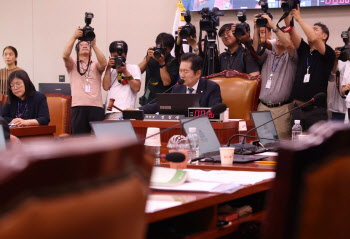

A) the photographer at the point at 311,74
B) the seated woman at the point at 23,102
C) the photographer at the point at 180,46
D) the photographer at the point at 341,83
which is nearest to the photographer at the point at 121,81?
the photographer at the point at 180,46

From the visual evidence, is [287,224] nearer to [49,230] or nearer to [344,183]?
[344,183]

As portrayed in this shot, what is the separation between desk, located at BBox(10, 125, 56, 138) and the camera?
13.7 feet

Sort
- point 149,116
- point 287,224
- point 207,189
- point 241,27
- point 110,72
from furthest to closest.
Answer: point 110,72 < point 241,27 < point 149,116 < point 207,189 < point 287,224

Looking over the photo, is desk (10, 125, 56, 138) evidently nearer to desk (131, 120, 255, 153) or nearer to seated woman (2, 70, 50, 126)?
seated woman (2, 70, 50, 126)

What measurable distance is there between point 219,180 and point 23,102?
3.21 m

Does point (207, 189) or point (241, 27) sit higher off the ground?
point (241, 27)

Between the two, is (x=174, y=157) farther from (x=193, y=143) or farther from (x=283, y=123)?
(x=283, y=123)

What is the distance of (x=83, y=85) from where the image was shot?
5.44m

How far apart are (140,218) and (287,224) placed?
247 mm

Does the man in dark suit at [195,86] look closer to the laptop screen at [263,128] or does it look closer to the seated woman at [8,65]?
the laptop screen at [263,128]

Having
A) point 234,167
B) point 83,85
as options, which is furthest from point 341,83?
point 234,167

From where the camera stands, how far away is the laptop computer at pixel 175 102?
400 centimetres

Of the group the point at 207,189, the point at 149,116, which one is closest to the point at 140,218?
the point at 207,189

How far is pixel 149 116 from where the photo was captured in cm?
411
